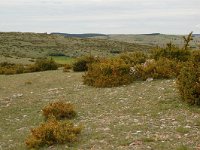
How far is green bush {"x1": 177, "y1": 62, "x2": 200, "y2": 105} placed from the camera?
14.9m

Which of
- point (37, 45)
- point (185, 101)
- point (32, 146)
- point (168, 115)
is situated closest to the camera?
point (32, 146)

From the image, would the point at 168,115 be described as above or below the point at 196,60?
below

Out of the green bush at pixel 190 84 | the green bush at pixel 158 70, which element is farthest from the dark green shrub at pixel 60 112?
the green bush at pixel 158 70

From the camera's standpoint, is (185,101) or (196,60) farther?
(196,60)

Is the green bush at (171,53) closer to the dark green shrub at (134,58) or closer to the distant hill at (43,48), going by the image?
the dark green shrub at (134,58)

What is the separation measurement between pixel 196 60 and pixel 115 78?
17.1ft

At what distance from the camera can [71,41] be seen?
11038 cm

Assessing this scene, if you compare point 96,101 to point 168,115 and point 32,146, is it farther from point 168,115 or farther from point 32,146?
point 32,146

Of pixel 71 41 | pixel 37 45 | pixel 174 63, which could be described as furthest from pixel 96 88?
pixel 71 41

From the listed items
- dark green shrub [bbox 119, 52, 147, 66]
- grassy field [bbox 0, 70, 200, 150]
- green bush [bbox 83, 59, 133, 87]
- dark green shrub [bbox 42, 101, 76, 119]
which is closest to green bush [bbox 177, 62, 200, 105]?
grassy field [bbox 0, 70, 200, 150]

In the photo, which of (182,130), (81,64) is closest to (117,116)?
(182,130)

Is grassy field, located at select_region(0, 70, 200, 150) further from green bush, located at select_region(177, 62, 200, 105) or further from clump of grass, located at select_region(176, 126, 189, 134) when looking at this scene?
green bush, located at select_region(177, 62, 200, 105)

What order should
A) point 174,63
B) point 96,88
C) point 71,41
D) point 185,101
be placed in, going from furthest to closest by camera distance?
point 71,41, point 174,63, point 96,88, point 185,101

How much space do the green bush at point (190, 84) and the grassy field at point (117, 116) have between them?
320mm
